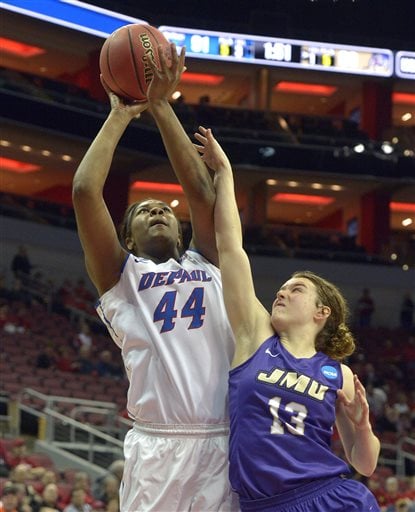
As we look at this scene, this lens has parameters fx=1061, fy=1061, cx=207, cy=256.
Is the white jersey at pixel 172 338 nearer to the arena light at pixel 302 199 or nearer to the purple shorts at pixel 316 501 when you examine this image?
the purple shorts at pixel 316 501

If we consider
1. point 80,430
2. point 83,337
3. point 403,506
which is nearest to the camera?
point 403,506

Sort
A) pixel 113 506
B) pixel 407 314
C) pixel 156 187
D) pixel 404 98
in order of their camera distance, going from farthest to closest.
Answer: pixel 404 98
pixel 156 187
pixel 407 314
pixel 113 506

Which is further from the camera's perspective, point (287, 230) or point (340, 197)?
point (340, 197)

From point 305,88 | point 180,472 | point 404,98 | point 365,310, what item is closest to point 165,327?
point 180,472

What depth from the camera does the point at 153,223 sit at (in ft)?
13.3

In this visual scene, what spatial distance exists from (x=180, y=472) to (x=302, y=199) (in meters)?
26.7

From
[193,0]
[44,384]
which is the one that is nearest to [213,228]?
[44,384]

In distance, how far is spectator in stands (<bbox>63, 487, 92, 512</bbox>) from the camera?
980cm

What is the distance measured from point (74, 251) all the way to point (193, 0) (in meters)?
8.54

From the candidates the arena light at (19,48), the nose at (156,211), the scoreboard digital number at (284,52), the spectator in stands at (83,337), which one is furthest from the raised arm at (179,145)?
the arena light at (19,48)

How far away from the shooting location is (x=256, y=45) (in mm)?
26953

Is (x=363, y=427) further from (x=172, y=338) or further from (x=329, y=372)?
(x=172, y=338)

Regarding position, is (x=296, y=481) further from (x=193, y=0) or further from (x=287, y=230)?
(x=193, y=0)

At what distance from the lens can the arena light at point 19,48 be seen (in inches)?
1090
